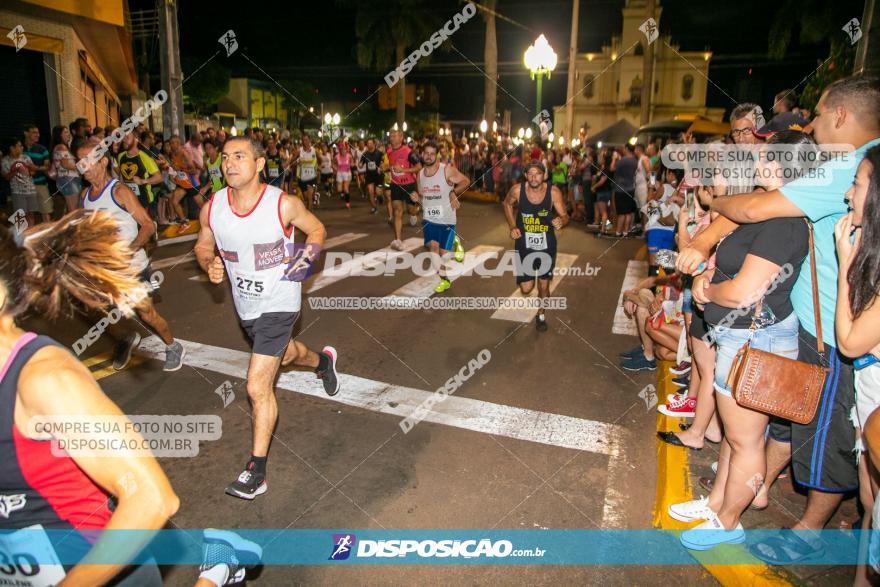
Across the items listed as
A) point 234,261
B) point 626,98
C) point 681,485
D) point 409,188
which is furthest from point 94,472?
point 626,98

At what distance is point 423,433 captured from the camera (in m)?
4.57

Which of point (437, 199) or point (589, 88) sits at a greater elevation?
point (589, 88)

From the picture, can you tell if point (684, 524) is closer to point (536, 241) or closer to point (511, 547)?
point (511, 547)

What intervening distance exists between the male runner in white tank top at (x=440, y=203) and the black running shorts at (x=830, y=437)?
604cm

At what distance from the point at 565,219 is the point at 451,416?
3324 mm

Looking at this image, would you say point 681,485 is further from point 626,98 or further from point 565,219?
point 626,98

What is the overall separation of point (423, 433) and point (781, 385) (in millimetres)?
2687

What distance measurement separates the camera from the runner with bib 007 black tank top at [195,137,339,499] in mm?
3928

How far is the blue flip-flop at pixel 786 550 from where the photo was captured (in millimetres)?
3027

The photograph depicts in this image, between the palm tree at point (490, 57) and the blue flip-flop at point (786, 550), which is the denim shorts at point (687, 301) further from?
the palm tree at point (490, 57)

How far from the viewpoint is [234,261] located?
4.09 meters

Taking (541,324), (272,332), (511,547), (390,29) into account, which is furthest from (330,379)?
(390,29)

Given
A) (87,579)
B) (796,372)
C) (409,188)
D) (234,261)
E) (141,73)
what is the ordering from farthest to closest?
(141,73) → (409,188) → (234,261) → (796,372) → (87,579)

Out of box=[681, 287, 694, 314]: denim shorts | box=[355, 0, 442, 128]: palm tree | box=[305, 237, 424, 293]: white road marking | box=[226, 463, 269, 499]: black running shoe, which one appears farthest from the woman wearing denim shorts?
box=[355, 0, 442, 128]: palm tree
